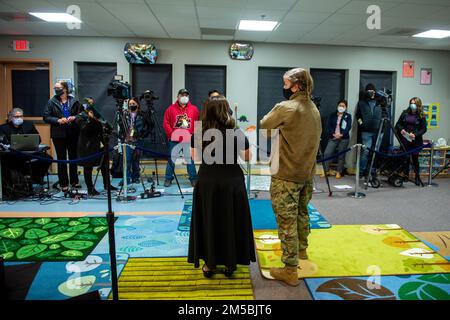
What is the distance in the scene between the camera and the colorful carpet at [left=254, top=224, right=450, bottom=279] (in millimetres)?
2494

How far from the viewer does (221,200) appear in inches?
85.6

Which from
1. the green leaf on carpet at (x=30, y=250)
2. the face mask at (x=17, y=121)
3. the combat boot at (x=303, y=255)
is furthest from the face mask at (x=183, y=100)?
the combat boot at (x=303, y=255)

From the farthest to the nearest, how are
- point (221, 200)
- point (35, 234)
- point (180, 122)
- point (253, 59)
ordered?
point (253, 59)
point (180, 122)
point (35, 234)
point (221, 200)

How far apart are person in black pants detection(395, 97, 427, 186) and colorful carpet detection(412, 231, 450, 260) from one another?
2.71 meters

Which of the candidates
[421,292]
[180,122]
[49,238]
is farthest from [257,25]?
[421,292]

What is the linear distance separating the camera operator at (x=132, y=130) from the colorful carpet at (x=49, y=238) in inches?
62.8

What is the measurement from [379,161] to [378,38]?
2251 millimetres

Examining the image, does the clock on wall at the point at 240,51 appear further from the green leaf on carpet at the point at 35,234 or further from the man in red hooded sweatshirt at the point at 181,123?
the green leaf on carpet at the point at 35,234

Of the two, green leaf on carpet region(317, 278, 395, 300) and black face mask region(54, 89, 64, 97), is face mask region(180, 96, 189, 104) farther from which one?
green leaf on carpet region(317, 278, 395, 300)

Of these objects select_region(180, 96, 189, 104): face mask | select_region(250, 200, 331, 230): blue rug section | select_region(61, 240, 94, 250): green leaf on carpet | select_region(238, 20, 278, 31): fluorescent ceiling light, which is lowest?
select_region(61, 240, 94, 250): green leaf on carpet

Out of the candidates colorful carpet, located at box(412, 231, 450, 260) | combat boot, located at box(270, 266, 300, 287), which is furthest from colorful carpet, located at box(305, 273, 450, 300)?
colorful carpet, located at box(412, 231, 450, 260)

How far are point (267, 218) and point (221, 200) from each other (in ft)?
5.43

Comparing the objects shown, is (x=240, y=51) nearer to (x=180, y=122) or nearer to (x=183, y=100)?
(x=183, y=100)

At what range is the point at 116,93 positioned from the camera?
4.59 metres
